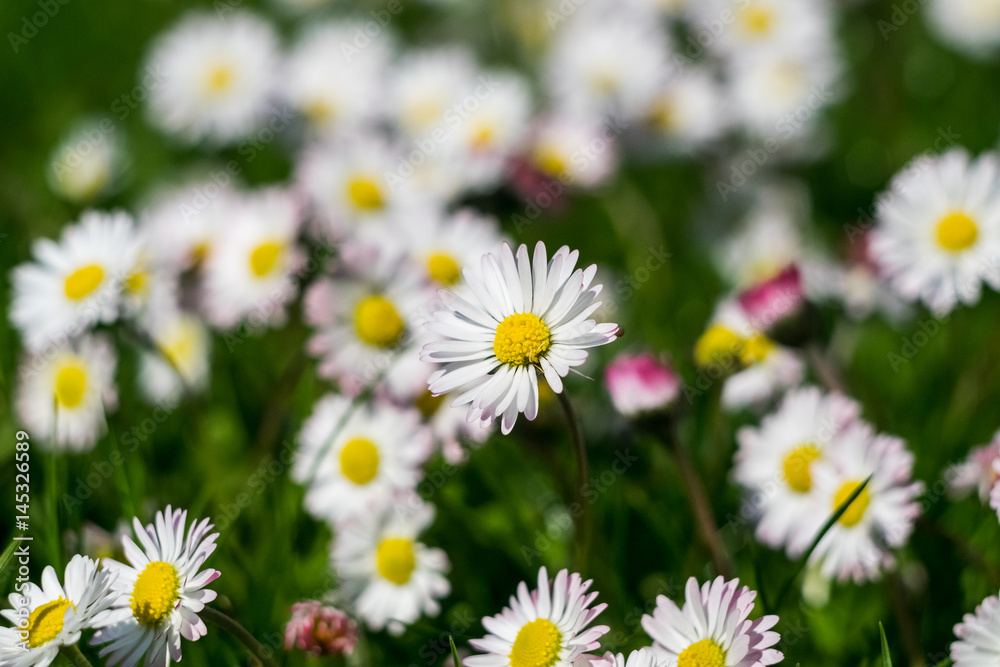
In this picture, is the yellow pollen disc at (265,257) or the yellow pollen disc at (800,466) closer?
the yellow pollen disc at (800,466)

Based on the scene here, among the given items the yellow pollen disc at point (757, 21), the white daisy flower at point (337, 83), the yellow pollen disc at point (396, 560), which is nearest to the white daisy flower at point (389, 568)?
the yellow pollen disc at point (396, 560)

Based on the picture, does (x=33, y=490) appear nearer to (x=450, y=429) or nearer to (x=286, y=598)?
(x=286, y=598)

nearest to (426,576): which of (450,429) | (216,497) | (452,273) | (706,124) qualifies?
(450,429)

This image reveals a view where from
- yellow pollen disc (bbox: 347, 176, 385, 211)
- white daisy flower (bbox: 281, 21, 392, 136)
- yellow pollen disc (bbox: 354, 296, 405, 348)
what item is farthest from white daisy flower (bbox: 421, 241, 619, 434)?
white daisy flower (bbox: 281, 21, 392, 136)

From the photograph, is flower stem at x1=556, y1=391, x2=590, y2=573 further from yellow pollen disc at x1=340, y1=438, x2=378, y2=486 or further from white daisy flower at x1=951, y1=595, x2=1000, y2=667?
white daisy flower at x1=951, y1=595, x2=1000, y2=667

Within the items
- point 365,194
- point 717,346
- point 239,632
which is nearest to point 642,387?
point 717,346

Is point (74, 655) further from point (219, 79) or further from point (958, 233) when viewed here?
point (219, 79)

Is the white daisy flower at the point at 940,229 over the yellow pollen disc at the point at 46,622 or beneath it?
over

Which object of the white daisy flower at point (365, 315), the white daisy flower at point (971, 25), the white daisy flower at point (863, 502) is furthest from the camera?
the white daisy flower at point (971, 25)

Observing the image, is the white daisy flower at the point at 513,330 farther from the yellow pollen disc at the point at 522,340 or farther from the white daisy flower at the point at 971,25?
the white daisy flower at the point at 971,25
